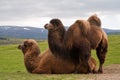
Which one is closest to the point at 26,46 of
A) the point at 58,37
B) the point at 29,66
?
the point at 29,66

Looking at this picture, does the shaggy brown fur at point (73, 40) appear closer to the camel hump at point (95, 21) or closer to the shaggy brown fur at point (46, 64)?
the shaggy brown fur at point (46, 64)

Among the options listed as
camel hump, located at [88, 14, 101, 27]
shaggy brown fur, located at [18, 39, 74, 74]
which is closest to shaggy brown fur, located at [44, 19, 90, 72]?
shaggy brown fur, located at [18, 39, 74, 74]

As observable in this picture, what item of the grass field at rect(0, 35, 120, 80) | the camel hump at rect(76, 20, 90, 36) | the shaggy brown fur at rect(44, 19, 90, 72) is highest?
the camel hump at rect(76, 20, 90, 36)

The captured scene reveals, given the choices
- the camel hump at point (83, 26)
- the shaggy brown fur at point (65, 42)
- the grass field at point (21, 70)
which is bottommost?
the grass field at point (21, 70)

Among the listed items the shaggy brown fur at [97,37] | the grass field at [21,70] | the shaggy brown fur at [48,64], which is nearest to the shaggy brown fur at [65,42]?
the shaggy brown fur at [48,64]

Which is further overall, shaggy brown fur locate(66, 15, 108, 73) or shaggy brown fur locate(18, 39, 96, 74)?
shaggy brown fur locate(18, 39, 96, 74)

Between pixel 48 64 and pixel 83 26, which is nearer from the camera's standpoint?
pixel 83 26

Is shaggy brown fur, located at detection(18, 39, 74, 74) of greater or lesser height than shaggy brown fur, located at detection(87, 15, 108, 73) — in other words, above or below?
below

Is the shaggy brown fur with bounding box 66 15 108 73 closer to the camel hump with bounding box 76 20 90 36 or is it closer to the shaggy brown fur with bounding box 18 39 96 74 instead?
the camel hump with bounding box 76 20 90 36

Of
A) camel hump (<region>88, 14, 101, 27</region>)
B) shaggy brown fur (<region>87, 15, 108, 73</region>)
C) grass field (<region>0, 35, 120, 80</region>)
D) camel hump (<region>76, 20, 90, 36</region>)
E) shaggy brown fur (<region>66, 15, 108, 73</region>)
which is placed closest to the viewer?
grass field (<region>0, 35, 120, 80</region>)

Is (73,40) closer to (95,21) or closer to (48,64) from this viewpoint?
(48,64)

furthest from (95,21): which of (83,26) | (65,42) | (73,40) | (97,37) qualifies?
(65,42)

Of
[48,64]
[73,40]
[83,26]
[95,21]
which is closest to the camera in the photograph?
[73,40]

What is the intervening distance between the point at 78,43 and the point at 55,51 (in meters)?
1.04
